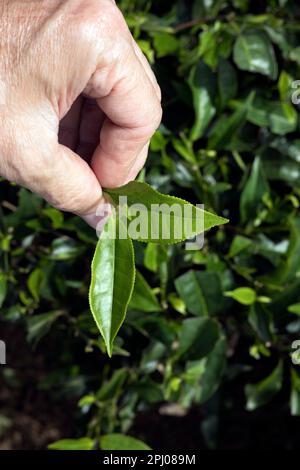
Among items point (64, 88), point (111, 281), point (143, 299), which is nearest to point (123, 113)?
point (64, 88)

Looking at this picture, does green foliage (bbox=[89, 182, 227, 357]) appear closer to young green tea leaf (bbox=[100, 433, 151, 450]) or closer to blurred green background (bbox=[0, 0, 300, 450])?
blurred green background (bbox=[0, 0, 300, 450])

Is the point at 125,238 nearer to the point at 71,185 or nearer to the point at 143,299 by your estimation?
the point at 71,185

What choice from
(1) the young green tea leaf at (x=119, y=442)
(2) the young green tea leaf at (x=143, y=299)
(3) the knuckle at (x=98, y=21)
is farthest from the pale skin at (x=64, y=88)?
(1) the young green tea leaf at (x=119, y=442)

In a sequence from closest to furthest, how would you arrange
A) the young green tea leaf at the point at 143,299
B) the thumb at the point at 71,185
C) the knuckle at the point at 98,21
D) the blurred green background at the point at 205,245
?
the knuckle at the point at 98,21 < the thumb at the point at 71,185 < the young green tea leaf at the point at 143,299 < the blurred green background at the point at 205,245

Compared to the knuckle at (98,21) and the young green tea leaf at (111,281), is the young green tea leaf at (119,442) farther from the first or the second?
the knuckle at (98,21)

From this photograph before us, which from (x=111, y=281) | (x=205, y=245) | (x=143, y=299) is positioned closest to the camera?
(x=111, y=281)

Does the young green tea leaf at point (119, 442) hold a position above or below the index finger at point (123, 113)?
below

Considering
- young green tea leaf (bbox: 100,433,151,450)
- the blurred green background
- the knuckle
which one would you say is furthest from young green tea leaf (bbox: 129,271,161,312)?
the knuckle
